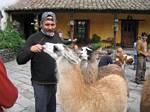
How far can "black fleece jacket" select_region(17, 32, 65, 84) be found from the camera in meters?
4.57

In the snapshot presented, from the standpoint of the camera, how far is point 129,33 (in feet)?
78.9

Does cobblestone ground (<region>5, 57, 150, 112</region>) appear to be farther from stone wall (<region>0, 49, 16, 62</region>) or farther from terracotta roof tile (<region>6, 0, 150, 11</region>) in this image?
terracotta roof tile (<region>6, 0, 150, 11</region>)

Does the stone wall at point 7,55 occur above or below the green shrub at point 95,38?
below

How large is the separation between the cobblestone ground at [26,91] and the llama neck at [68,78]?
1121 millimetres

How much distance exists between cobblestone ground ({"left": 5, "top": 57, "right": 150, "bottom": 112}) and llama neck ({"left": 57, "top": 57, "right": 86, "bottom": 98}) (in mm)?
1121

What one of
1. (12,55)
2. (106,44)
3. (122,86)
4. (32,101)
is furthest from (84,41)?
(122,86)

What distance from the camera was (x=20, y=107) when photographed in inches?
318

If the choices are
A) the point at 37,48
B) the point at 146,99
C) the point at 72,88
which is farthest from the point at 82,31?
the point at 72,88

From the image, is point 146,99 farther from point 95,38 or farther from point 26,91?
point 95,38

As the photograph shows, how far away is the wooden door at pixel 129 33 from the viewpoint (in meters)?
24.0

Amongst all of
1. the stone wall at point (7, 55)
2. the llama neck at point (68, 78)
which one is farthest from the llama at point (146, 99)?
the stone wall at point (7, 55)

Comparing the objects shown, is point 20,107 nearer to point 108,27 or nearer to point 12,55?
point 12,55

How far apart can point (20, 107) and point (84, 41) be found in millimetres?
16365

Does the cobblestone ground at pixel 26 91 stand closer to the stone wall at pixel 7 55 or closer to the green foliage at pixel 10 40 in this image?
the stone wall at pixel 7 55
